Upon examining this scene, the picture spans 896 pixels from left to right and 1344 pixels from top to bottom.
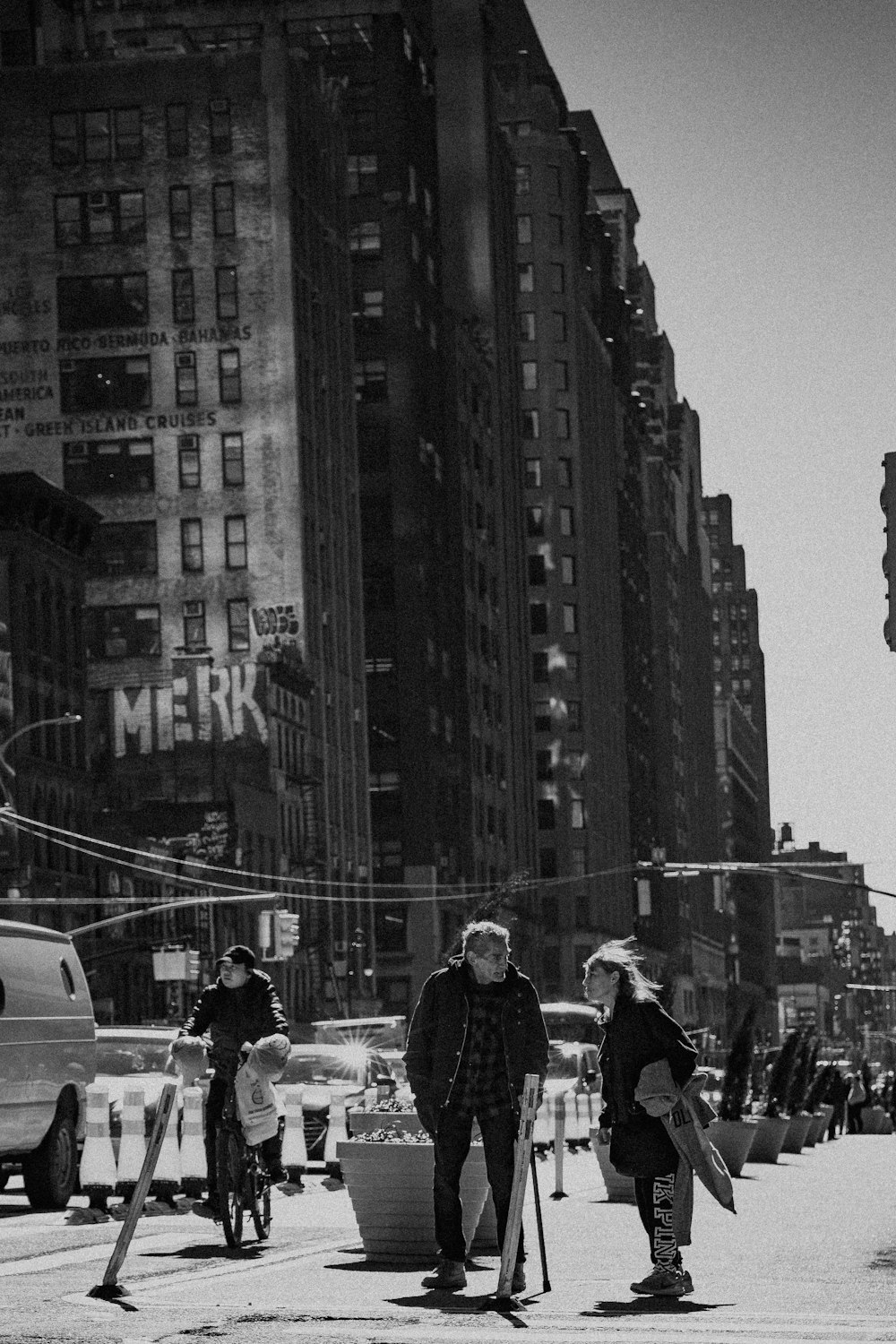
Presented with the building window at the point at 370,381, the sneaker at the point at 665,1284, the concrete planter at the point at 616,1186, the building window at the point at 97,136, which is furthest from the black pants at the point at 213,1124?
the building window at the point at 370,381

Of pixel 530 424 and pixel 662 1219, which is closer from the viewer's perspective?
pixel 662 1219

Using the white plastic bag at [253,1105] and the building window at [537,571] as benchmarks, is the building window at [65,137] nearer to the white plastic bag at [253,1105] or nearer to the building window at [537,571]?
the building window at [537,571]

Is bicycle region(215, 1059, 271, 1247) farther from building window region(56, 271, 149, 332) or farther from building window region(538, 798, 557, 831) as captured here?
building window region(538, 798, 557, 831)

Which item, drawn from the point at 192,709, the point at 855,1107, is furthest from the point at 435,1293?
the point at 192,709

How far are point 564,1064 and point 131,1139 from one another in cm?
3326

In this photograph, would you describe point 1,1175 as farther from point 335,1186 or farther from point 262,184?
point 262,184

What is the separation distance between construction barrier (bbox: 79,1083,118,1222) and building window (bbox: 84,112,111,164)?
314ft

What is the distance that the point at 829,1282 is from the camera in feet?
45.3

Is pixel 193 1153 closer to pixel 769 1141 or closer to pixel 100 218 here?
pixel 769 1141

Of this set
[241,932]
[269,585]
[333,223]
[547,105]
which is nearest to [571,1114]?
[241,932]

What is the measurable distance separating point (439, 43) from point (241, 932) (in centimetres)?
7952

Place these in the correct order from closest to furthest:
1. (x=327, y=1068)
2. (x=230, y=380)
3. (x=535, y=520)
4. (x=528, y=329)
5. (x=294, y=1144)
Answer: (x=294, y=1144) < (x=327, y=1068) < (x=230, y=380) < (x=535, y=520) < (x=528, y=329)

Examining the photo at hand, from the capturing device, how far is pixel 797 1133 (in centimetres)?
4241

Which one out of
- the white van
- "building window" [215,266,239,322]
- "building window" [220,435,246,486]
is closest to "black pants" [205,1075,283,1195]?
the white van
